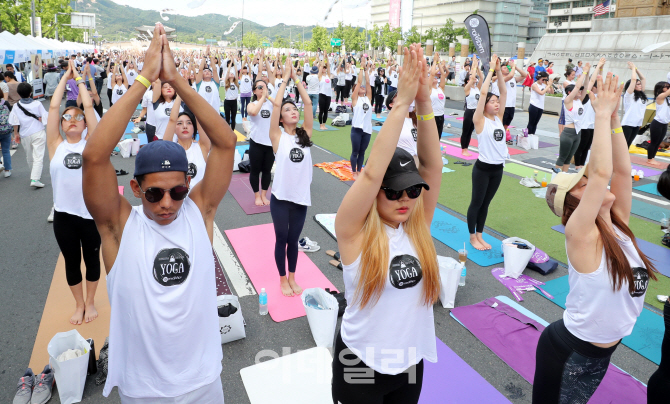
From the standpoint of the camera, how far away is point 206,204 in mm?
2336

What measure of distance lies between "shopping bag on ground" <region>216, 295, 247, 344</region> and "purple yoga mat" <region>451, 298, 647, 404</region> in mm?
2378

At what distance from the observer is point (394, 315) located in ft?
7.07

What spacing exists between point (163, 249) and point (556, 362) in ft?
7.85

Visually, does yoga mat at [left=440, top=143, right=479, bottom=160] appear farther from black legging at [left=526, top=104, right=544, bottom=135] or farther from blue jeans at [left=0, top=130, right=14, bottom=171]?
blue jeans at [left=0, top=130, right=14, bottom=171]

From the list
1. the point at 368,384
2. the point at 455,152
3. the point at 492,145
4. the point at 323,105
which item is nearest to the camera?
the point at 368,384

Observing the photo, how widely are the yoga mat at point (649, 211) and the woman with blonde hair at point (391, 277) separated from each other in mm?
7809

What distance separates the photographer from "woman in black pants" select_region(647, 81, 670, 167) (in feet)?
35.1

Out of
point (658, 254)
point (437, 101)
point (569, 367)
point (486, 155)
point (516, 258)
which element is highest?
point (437, 101)

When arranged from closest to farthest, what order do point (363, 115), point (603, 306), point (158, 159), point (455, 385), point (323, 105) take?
1. point (158, 159)
2. point (603, 306)
3. point (455, 385)
4. point (363, 115)
5. point (323, 105)

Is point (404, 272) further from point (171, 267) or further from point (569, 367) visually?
point (569, 367)

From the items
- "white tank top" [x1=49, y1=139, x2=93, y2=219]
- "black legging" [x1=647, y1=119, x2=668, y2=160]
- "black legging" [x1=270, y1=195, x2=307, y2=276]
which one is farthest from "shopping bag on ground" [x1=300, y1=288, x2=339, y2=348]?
"black legging" [x1=647, y1=119, x2=668, y2=160]

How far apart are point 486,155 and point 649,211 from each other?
462cm

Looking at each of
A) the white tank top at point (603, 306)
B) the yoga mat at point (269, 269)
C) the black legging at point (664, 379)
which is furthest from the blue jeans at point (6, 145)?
the black legging at point (664, 379)

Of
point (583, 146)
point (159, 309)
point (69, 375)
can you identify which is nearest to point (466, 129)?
point (583, 146)
